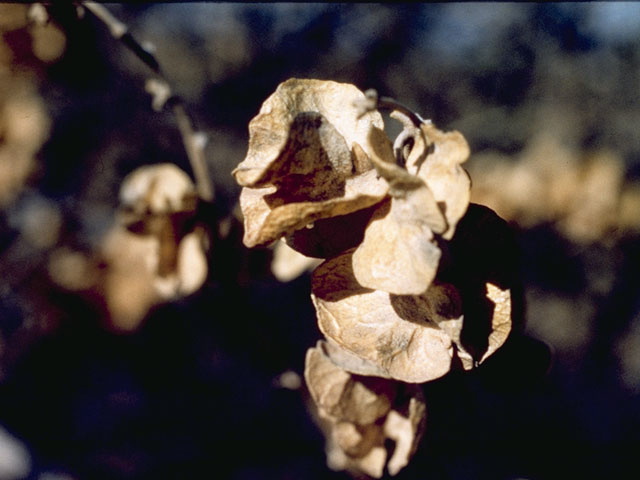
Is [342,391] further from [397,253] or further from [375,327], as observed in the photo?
[397,253]

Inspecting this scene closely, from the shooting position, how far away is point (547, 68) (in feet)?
16.6

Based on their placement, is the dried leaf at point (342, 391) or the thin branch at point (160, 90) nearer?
the dried leaf at point (342, 391)

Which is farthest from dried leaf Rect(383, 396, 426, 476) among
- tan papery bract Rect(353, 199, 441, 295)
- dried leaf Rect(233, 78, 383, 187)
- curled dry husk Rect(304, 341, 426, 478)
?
dried leaf Rect(233, 78, 383, 187)

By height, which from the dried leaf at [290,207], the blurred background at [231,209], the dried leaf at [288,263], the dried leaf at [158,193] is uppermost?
the dried leaf at [290,207]

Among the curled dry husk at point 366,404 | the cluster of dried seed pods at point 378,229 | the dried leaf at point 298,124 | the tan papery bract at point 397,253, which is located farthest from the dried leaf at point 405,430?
the dried leaf at point 298,124

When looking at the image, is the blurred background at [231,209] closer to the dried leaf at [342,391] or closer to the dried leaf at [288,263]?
the dried leaf at [288,263]

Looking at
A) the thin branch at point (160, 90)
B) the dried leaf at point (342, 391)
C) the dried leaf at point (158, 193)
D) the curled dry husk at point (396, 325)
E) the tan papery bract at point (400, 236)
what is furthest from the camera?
the dried leaf at point (158, 193)

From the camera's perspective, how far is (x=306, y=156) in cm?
81

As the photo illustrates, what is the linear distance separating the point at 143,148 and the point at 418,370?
4.09 metres

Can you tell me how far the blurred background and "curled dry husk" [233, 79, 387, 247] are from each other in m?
0.83

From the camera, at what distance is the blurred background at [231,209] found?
3078 mm

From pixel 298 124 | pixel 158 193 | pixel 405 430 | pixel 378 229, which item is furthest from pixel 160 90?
pixel 405 430

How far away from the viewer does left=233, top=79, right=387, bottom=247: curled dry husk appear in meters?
0.79

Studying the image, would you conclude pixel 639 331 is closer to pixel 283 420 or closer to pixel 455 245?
pixel 283 420
